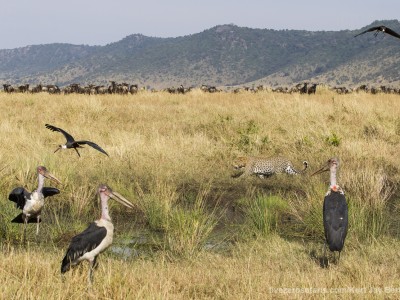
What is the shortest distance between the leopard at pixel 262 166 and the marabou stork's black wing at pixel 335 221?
461 cm

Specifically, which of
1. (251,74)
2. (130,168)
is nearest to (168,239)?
(130,168)


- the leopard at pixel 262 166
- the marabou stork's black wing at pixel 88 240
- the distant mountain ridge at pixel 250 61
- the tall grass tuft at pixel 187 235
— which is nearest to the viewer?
the marabou stork's black wing at pixel 88 240

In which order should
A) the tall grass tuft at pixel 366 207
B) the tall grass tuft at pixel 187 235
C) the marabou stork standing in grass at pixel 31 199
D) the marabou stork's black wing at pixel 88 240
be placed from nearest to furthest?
the marabou stork's black wing at pixel 88 240
the marabou stork standing in grass at pixel 31 199
the tall grass tuft at pixel 187 235
the tall grass tuft at pixel 366 207

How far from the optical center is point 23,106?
19609 mm

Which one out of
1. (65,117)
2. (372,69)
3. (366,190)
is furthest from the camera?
(372,69)

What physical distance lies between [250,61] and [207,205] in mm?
135312

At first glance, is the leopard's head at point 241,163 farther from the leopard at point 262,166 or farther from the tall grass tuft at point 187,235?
the tall grass tuft at point 187,235

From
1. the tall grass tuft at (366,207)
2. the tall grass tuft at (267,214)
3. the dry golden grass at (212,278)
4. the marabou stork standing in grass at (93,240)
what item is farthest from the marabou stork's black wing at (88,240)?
the tall grass tuft at (366,207)

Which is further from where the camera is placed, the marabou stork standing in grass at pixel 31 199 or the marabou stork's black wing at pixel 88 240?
the marabou stork standing in grass at pixel 31 199

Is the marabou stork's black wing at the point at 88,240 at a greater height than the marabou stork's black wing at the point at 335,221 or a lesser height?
greater

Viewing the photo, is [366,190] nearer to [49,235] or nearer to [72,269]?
[49,235]

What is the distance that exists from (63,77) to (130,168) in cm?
14912

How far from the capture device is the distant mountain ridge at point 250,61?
106938mm

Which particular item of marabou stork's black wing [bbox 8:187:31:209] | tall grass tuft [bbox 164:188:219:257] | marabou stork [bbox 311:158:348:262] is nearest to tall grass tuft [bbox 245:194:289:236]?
tall grass tuft [bbox 164:188:219:257]
